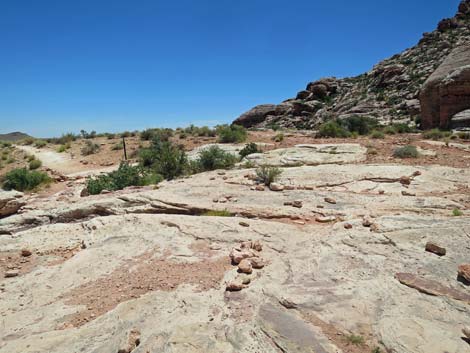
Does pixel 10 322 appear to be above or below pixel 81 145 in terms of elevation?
below

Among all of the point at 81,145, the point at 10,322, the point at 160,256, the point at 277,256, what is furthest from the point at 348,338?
the point at 81,145

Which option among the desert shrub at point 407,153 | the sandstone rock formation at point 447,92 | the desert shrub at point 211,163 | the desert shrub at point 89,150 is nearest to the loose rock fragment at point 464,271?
the desert shrub at point 407,153

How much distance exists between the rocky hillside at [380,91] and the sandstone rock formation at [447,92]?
437 cm

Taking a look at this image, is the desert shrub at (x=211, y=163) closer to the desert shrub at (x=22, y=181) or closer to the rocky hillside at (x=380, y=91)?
the desert shrub at (x=22, y=181)

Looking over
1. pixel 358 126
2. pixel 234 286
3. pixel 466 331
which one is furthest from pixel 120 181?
pixel 358 126

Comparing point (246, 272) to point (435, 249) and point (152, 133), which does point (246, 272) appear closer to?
point (435, 249)

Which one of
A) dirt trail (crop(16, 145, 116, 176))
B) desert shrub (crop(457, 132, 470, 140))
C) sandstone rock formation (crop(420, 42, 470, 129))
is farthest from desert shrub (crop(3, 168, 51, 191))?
sandstone rock formation (crop(420, 42, 470, 129))

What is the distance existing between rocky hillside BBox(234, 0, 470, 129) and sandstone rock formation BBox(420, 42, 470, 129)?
4.37 metres

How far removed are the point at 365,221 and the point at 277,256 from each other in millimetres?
1426

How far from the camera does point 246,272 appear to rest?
127 inches

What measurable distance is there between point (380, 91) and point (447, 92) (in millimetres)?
16227

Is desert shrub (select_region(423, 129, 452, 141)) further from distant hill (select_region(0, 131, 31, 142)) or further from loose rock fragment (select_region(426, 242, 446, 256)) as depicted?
distant hill (select_region(0, 131, 31, 142))

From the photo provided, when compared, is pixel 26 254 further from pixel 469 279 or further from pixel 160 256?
pixel 469 279

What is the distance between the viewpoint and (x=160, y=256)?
3770mm
